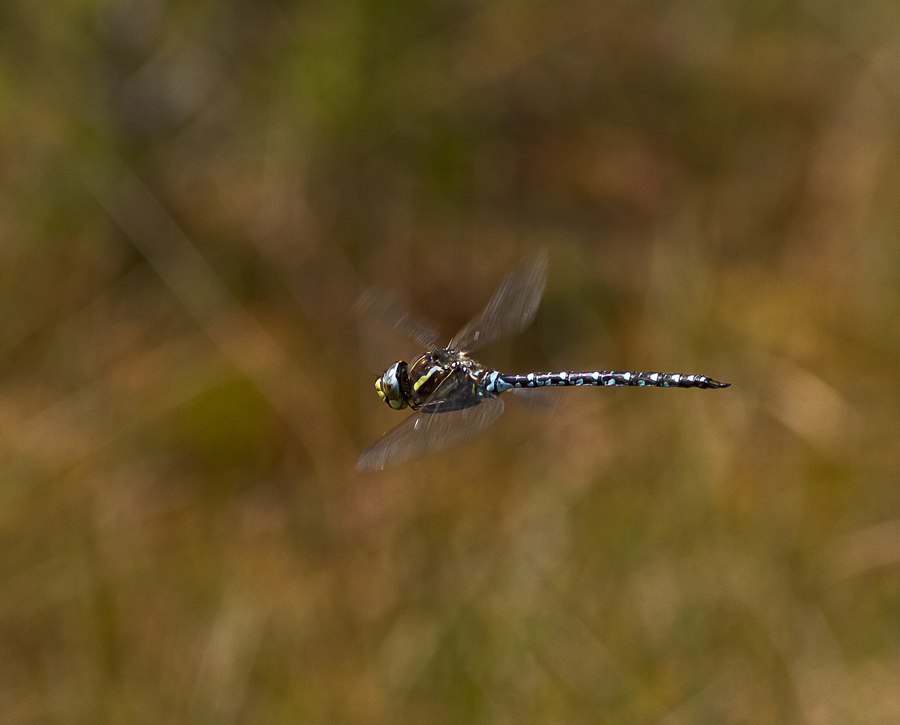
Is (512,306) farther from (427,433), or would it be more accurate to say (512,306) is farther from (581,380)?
(427,433)

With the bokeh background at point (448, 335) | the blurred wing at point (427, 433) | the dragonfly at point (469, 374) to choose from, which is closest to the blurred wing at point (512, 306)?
the dragonfly at point (469, 374)

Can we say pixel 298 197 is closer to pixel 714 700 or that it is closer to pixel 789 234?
pixel 789 234

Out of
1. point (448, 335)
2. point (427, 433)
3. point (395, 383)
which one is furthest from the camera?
point (448, 335)

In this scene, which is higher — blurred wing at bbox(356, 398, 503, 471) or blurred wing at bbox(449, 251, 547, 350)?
blurred wing at bbox(449, 251, 547, 350)

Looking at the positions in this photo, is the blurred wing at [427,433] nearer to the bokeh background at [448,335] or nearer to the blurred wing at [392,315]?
the blurred wing at [392,315]

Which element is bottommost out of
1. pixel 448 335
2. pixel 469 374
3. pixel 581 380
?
pixel 581 380

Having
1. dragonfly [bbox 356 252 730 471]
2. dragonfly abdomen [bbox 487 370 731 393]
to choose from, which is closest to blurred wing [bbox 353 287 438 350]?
dragonfly [bbox 356 252 730 471]

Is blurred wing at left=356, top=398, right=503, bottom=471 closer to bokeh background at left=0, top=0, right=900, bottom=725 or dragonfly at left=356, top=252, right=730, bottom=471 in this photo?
dragonfly at left=356, top=252, right=730, bottom=471

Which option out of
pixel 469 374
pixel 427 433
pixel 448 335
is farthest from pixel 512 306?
pixel 448 335
